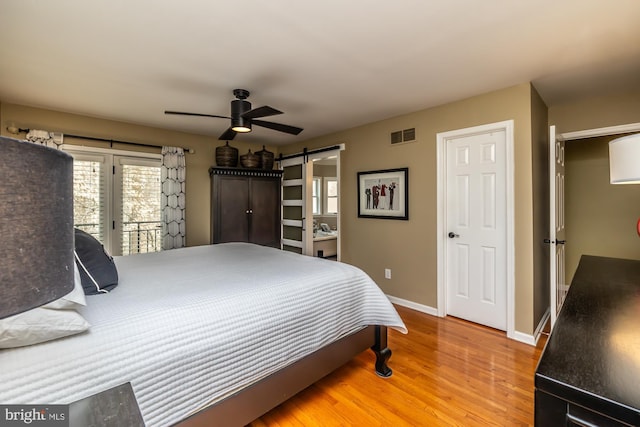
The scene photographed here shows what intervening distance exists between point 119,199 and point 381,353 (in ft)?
11.8

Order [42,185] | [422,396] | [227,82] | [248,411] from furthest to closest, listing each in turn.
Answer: [227,82]
[422,396]
[248,411]
[42,185]

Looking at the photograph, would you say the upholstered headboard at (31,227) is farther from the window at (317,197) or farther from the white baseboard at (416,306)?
the window at (317,197)

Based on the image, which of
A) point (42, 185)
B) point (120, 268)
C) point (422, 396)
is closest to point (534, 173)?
point (422, 396)

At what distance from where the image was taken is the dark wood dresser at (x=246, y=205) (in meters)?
4.27

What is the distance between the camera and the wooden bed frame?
1.34 m

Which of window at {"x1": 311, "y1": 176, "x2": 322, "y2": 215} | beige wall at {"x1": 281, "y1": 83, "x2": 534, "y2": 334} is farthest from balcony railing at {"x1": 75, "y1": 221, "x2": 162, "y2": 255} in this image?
window at {"x1": 311, "y1": 176, "x2": 322, "y2": 215}

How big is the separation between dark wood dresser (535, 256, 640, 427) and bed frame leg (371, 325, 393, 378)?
1.25 m

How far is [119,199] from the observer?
3.70 m

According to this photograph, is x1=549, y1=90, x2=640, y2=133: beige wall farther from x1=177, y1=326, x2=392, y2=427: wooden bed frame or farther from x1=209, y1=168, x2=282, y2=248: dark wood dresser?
x1=209, y1=168, x2=282, y2=248: dark wood dresser

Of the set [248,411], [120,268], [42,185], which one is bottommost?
[248,411]

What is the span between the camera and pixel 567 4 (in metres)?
1.60

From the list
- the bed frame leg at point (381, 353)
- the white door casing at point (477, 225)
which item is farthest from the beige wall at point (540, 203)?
the bed frame leg at point (381, 353)

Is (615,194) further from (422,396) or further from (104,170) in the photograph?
(104,170)

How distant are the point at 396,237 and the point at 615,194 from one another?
2.51 m
